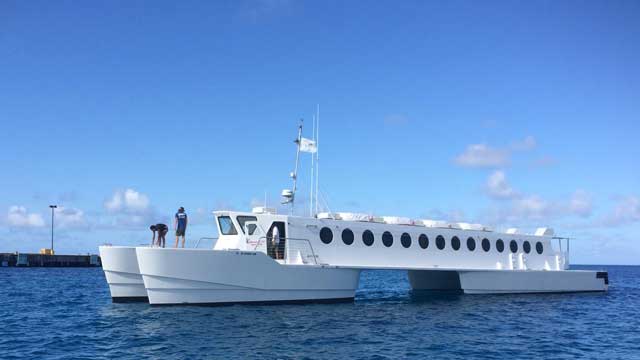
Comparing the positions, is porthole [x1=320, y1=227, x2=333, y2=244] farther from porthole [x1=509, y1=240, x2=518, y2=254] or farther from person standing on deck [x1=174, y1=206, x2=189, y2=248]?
porthole [x1=509, y1=240, x2=518, y2=254]

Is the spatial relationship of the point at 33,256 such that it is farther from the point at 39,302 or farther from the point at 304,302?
the point at 304,302

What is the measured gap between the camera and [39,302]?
25703 millimetres

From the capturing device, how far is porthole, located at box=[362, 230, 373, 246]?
2523cm

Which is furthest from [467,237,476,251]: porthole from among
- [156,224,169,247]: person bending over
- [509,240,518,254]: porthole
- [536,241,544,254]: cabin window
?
[156,224,169,247]: person bending over

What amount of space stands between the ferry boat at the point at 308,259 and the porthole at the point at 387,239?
45 millimetres

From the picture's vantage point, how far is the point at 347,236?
977 inches

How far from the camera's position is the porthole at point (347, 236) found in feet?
81.2

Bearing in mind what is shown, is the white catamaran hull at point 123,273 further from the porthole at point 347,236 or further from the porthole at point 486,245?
the porthole at point 486,245

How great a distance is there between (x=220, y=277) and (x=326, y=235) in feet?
17.2

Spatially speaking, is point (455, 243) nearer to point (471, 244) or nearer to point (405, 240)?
point (471, 244)

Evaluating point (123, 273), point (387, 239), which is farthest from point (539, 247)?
point (123, 273)

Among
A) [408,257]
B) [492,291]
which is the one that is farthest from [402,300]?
[492,291]

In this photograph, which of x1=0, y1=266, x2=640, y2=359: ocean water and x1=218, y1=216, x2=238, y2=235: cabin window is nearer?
x1=0, y1=266, x2=640, y2=359: ocean water

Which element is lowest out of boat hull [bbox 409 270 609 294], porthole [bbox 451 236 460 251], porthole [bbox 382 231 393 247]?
Result: boat hull [bbox 409 270 609 294]
